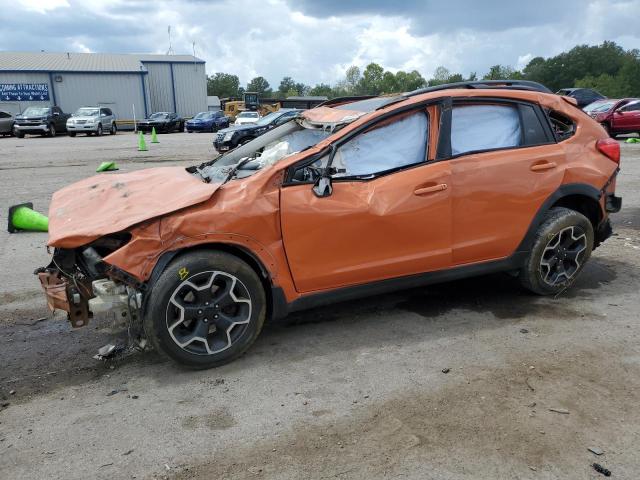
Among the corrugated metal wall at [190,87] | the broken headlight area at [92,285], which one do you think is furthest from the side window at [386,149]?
the corrugated metal wall at [190,87]

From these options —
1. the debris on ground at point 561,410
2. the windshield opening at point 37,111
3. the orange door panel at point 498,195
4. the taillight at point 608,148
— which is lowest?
the debris on ground at point 561,410

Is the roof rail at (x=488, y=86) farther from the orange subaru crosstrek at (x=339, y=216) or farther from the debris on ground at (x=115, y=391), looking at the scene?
the debris on ground at (x=115, y=391)

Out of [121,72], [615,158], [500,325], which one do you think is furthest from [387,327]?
[121,72]

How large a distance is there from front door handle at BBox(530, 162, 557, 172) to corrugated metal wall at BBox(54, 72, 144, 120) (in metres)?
45.6

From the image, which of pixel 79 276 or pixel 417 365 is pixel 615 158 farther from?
pixel 79 276

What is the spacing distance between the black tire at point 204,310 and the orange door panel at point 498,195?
168cm

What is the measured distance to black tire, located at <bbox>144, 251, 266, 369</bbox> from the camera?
331 cm

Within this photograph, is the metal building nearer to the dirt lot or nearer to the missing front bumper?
the missing front bumper

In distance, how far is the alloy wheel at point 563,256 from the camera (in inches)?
177

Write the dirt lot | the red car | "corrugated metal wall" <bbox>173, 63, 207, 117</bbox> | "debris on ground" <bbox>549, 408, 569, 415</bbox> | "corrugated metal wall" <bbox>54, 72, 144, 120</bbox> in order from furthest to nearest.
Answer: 1. "corrugated metal wall" <bbox>173, 63, 207, 117</bbox>
2. "corrugated metal wall" <bbox>54, 72, 144, 120</bbox>
3. the red car
4. "debris on ground" <bbox>549, 408, 569, 415</bbox>
5. the dirt lot

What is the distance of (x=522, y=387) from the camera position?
3246 millimetres

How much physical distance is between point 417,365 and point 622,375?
1296 millimetres

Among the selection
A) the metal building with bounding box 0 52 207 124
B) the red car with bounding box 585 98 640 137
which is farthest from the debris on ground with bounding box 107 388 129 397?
the metal building with bounding box 0 52 207 124

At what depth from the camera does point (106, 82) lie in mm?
44031
